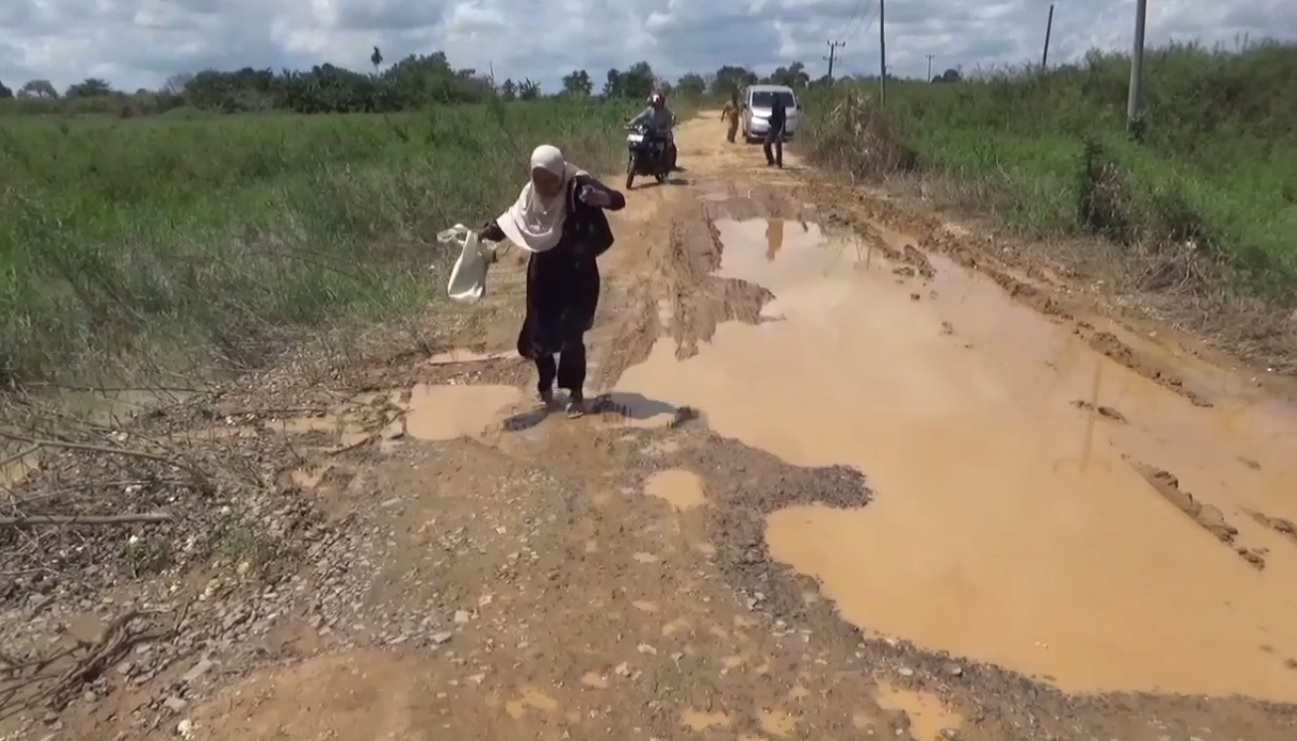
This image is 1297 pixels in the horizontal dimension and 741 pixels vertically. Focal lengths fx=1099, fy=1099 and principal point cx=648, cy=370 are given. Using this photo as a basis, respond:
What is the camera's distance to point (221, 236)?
1111cm

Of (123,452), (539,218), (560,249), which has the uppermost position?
(539,218)

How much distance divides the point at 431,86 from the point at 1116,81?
18.3 meters

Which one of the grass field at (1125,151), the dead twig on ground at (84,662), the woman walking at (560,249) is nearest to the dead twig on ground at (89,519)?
the dead twig on ground at (84,662)

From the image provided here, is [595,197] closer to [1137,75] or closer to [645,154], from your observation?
[645,154]

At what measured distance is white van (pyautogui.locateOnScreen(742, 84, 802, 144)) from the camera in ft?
81.3

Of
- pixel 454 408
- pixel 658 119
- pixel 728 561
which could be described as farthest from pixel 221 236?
pixel 728 561

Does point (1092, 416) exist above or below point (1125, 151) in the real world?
below

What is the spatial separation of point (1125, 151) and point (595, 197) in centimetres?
1193

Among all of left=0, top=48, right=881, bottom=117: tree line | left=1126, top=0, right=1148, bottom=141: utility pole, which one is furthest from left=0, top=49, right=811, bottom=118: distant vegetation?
left=1126, top=0, right=1148, bottom=141: utility pole

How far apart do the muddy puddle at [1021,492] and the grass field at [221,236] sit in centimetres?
302

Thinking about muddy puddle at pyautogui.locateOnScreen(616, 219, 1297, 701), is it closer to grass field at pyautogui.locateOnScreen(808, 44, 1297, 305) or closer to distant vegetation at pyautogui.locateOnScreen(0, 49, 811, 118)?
grass field at pyautogui.locateOnScreen(808, 44, 1297, 305)

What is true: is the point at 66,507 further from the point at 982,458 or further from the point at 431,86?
the point at 431,86

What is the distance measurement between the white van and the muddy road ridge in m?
17.7

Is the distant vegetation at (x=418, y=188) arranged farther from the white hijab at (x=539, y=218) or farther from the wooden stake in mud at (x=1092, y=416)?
the white hijab at (x=539, y=218)
